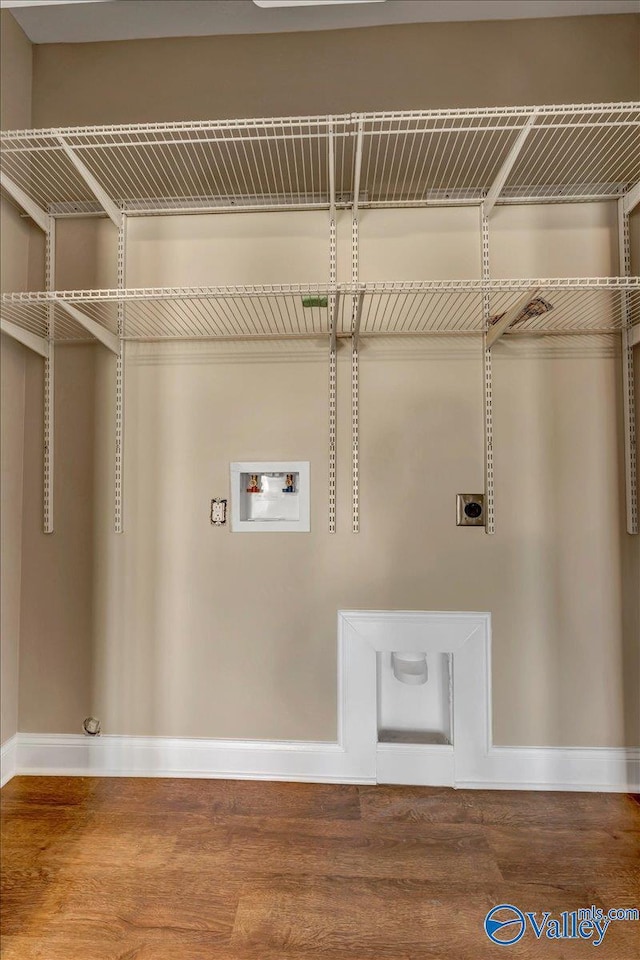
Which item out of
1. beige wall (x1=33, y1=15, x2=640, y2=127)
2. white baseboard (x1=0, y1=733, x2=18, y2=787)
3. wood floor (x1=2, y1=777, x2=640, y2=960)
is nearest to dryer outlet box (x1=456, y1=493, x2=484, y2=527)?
wood floor (x1=2, y1=777, x2=640, y2=960)

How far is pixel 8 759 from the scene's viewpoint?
1.68 meters

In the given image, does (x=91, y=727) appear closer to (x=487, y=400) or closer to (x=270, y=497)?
(x=270, y=497)

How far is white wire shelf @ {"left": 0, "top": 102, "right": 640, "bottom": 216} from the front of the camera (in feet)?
5.01

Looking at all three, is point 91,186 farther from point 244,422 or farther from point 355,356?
point 355,356

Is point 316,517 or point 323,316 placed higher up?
point 323,316

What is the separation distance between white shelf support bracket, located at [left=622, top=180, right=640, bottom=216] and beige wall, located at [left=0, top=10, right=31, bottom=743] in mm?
2132

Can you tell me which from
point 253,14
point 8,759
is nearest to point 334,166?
point 253,14

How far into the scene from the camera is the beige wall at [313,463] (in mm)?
1636

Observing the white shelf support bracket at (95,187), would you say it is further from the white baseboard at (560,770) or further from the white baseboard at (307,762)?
the white baseboard at (560,770)

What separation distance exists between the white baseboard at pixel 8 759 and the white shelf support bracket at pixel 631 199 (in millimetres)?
2887

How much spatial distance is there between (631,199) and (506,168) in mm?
524

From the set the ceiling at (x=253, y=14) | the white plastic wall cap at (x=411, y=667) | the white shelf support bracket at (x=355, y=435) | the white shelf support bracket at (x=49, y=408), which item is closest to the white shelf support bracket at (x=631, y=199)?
the ceiling at (x=253, y=14)

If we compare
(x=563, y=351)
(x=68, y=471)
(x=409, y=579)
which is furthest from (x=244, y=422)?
(x=563, y=351)

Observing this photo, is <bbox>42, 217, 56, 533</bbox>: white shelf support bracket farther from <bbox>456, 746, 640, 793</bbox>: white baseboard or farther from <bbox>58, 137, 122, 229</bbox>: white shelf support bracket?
<bbox>456, 746, 640, 793</bbox>: white baseboard
